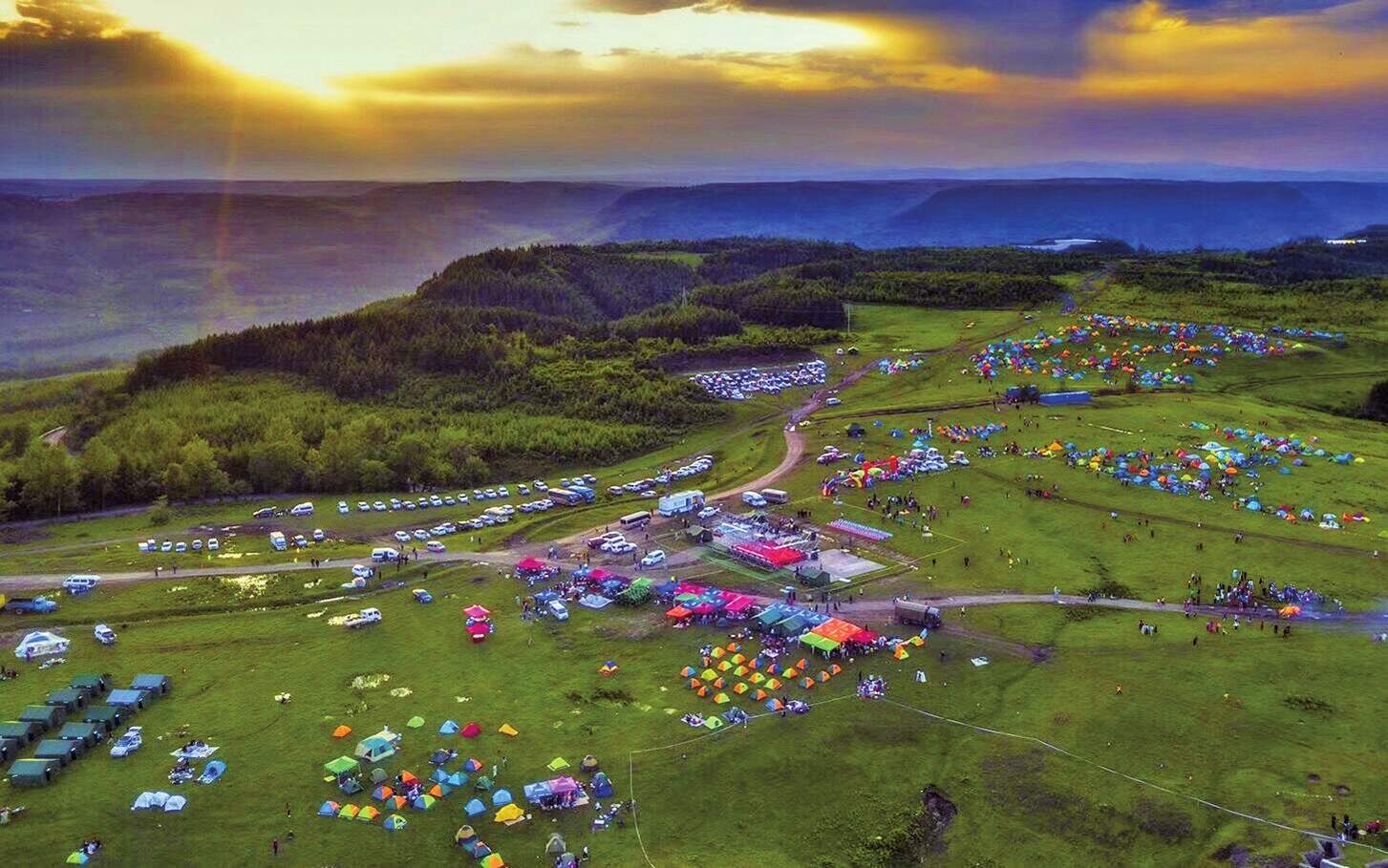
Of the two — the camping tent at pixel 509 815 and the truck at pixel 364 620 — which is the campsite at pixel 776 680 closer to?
the camping tent at pixel 509 815

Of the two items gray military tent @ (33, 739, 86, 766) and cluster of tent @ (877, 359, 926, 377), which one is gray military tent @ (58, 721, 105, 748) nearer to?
gray military tent @ (33, 739, 86, 766)

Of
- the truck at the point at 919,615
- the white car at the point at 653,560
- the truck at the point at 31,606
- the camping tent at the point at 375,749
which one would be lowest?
the truck at the point at 31,606

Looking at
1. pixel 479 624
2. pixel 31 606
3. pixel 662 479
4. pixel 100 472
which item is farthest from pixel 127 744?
pixel 662 479

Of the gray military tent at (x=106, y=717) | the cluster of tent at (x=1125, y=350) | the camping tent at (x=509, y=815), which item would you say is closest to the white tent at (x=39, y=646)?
the gray military tent at (x=106, y=717)

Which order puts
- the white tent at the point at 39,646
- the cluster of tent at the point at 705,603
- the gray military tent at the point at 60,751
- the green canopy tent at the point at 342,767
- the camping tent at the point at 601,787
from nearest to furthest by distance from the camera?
the camping tent at the point at 601,787 < the green canopy tent at the point at 342,767 < the gray military tent at the point at 60,751 < the white tent at the point at 39,646 < the cluster of tent at the point at 705,603

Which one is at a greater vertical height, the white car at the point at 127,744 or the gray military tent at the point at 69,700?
the gray military tent at the point at 69,700

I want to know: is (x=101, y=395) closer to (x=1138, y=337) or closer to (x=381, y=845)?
(x=381, y=845)

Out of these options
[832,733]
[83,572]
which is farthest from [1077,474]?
[83,572]


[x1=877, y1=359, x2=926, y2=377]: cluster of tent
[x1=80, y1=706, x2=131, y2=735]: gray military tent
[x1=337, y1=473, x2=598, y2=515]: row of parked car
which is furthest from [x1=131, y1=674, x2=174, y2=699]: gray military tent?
[x1=877, y1=359, x2=926, y2=377]: cluster of tent
